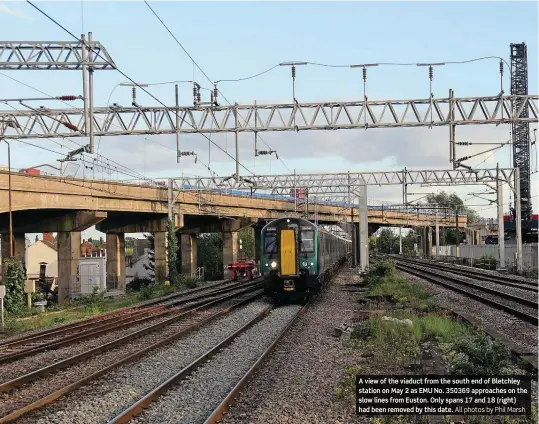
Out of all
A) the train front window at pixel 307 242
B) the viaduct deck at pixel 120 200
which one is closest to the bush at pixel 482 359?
the train front window at pixel 307 242

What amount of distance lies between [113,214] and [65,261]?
6.05 metres

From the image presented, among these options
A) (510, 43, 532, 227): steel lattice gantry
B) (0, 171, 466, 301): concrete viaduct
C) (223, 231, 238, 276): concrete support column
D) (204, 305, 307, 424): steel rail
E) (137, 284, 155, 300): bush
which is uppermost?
(510, 43, 532, 227): steel lattice gantry

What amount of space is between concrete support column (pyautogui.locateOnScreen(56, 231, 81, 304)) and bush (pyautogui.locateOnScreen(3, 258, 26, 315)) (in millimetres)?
11664

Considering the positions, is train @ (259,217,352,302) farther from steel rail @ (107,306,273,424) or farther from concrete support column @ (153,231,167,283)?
concrete support column @ (153,231,167,283)

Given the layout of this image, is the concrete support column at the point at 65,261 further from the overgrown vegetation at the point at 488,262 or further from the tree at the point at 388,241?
the tree at the point at 388,241

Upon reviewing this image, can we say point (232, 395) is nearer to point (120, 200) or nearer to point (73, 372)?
point (73, 372)

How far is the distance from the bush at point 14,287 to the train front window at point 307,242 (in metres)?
12.4

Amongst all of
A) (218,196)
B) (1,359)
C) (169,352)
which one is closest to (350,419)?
(169,352)

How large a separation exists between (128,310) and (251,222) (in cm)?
3546

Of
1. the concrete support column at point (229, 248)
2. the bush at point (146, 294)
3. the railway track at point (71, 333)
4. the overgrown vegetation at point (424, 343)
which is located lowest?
the bush at point (146, 294)

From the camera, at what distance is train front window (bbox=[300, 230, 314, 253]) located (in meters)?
22.8

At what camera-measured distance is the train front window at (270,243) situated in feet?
74.9

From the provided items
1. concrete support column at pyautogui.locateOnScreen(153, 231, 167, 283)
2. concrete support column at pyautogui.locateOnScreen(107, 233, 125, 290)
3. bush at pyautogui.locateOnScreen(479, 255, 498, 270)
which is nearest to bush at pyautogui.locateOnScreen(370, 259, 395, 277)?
concrete support column at pyautogui.locateOnScreen(153, 231, 167, 283)

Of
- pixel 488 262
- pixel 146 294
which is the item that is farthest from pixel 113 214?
pixel 488 262
